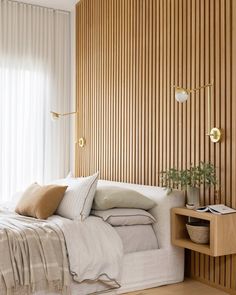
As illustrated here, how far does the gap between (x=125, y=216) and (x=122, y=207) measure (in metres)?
0.10

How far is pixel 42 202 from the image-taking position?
3.29 m

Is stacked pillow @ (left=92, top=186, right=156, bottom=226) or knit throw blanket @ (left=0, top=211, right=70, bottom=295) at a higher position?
stacked pillow @ (left=92, top=186, right=156, bottom=226)

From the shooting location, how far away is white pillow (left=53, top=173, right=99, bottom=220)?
3145 mm

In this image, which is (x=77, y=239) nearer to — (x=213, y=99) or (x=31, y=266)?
(x=31, y=266)

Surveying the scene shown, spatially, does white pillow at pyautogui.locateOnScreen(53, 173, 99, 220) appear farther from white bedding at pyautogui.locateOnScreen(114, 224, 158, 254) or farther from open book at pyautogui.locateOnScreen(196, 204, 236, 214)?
open book at pyautogui.locateOnScreen(196, 204, 236, 214)

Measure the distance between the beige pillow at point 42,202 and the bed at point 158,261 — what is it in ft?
2.28

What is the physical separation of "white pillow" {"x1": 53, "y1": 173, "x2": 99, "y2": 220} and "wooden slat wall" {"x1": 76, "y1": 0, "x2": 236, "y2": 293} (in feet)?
2.42

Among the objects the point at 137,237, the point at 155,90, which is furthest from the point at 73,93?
the point at 137,237

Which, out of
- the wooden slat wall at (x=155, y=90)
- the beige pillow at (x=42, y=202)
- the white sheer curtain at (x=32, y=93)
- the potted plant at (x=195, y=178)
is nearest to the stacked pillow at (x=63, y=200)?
the beige pillow at (x=42, y=202)

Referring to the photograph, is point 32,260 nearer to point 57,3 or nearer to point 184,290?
point 184,290

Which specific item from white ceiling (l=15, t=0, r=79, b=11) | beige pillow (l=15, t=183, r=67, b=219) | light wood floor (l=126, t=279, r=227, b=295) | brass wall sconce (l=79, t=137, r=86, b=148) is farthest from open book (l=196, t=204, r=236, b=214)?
white ceiling (l=15, t=0, r=79, b=11)

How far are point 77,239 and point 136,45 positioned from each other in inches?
80.8

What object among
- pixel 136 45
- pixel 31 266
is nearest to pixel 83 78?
pixel 136 45

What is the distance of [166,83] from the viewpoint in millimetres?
3627
